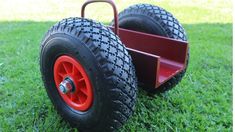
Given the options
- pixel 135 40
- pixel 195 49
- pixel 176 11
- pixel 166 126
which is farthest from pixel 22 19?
pixel 166 126

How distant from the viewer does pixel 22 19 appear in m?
5.70

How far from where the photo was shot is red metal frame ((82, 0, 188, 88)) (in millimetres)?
1948

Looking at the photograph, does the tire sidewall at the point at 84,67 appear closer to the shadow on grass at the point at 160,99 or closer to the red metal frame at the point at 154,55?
the shadow on grass at the point at 160,99

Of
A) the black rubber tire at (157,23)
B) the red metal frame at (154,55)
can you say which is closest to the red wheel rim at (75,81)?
the red metal frame at (154,55)

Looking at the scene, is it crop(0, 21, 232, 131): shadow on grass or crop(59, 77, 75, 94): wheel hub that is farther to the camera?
crop(0, 21, 232, 131): shadow on grass

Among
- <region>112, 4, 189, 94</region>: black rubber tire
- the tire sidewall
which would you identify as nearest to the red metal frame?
<region>112, 4, 189, 94</region>: black rubber tire

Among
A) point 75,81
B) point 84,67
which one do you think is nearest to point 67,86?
point 75,81

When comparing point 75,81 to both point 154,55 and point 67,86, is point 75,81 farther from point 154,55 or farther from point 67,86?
point 154,55

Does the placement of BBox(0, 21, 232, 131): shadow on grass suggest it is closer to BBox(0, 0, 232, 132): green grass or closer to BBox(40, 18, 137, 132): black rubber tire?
BBox(0, 0, 232, 132): green grass

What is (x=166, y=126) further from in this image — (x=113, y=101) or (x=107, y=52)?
(x=107, y=52)

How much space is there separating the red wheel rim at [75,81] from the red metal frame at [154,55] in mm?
383

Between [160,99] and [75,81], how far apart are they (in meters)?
0.93

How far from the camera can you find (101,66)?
67.0 inches

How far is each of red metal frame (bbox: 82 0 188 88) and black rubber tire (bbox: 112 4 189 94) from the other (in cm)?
9
